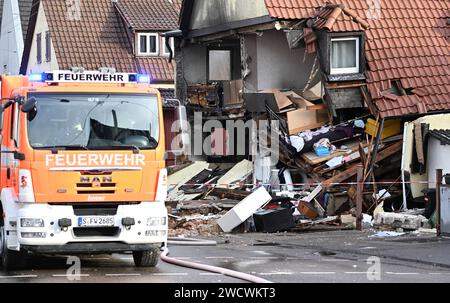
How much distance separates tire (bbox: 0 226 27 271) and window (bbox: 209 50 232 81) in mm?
19155

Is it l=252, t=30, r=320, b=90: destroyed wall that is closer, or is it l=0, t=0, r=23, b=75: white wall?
l=252, t=30, r=320, b=90: destroyed wall

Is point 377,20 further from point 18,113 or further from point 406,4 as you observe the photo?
point 18,113

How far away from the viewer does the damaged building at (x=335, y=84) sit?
25609 millimetres

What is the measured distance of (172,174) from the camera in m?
30.3

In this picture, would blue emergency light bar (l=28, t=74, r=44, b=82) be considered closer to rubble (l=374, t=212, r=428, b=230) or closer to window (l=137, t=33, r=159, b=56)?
rubble (l=374, t=212, r=428, b=230)

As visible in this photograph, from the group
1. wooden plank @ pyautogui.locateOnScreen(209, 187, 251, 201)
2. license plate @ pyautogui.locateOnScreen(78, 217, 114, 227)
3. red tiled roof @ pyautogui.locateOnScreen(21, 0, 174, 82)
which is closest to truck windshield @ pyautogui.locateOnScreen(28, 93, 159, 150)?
license plate @ pyautogui.locateOnScreen(78, 217, 114, 227)

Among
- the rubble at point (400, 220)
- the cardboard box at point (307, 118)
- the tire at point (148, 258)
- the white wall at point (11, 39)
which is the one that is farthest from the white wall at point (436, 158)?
the white wall at point (11, 39)

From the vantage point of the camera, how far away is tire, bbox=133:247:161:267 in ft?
50.9

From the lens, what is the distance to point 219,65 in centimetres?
3441

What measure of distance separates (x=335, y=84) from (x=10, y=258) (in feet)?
44.8

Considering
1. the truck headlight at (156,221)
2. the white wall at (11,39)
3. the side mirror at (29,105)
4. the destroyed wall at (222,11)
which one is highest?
the white wall at (11,39)

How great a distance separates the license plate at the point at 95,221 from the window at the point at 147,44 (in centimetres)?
3443

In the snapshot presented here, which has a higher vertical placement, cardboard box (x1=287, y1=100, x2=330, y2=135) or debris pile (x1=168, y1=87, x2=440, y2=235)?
cardboard box (x1=287, y1=100, x2=330, y2=135)

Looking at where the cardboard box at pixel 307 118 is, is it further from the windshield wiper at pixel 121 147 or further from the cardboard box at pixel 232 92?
the windshield wiper at pixel 121 147
